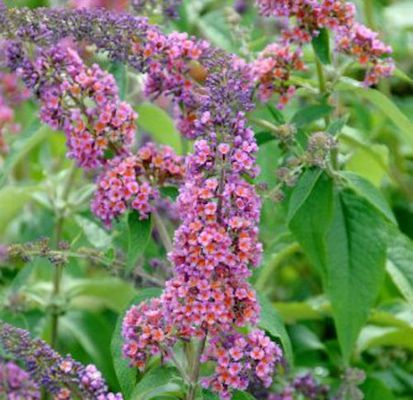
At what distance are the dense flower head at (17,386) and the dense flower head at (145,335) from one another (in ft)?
0.62

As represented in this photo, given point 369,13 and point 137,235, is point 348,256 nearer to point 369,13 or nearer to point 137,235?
point 137,235

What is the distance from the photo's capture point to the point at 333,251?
7.12ft

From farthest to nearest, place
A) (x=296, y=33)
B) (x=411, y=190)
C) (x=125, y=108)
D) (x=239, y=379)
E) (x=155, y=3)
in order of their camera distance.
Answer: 1. (x=411, y=190)
2. (x=155, y=3)
3. (x=296, y=33)
4. (x=125, y=108)
5. (x=239, y=379)

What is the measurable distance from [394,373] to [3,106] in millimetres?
1290

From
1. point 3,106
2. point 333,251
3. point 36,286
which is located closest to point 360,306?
point 333,251

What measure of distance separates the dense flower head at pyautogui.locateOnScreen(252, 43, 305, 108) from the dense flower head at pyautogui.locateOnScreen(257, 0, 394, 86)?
3 cm

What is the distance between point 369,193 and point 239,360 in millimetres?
497

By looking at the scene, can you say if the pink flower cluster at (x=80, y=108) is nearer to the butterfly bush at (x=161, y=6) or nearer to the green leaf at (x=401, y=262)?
the butterfly bush at (x=161, y=6)

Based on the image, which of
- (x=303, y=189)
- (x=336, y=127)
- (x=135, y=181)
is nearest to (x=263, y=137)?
(x=336, y=127)

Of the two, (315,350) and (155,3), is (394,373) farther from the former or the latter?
(155,3)

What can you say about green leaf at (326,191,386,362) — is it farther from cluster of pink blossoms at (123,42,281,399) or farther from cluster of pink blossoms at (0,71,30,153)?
cluster of pink blossoms at (0,71,30,153)

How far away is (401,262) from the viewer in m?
2.37

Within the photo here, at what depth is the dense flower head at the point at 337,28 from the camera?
81.5 inches

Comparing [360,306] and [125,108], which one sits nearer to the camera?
[125,108]
